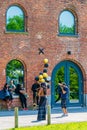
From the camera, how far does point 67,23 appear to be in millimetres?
28859

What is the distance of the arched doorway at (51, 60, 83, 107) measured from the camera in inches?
1126

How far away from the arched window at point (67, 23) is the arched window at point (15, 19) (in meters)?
2.44

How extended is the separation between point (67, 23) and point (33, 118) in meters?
8.02

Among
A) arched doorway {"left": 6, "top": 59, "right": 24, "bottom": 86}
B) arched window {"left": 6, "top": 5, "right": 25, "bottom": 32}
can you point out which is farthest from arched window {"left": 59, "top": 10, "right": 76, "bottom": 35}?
arched doorway {"left": 6, "top": 59, "right": 24, "bottom": 86}

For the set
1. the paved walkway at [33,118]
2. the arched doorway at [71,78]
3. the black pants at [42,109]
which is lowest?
the paved walkway at [33,118]

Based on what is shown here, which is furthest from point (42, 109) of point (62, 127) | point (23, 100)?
point (23, 100)

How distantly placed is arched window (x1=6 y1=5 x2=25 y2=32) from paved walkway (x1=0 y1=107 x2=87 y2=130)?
471cm

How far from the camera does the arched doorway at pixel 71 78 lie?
2859 cm

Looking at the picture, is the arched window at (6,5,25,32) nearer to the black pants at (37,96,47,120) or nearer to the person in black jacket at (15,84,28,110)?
the person in black jacket at (15,84,28,110)

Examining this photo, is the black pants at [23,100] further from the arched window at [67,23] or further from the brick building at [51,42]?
the arched window at [67,23]

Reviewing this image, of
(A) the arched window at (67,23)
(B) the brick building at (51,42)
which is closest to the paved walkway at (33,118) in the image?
(B) the brick building at (51,42)

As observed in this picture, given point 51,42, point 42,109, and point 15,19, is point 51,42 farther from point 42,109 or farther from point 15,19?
point 42,109

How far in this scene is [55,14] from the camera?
93.2ft

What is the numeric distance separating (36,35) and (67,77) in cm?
315
